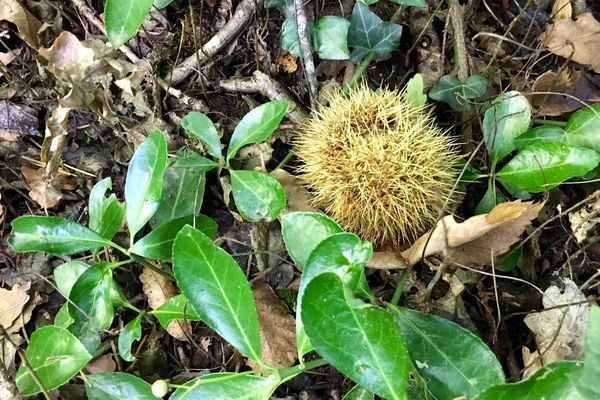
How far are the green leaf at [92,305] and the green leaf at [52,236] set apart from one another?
59mm

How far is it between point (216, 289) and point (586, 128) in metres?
0.90

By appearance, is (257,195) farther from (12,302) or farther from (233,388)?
(12,302)

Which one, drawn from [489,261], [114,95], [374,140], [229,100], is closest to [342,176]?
[374,140]

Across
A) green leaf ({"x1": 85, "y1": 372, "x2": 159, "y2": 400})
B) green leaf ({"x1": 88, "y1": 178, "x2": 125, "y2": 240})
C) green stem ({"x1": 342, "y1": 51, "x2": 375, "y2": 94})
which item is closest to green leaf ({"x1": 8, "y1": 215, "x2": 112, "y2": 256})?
green leaf ({"x1": 88, "y1": 178, "x2": 125, "y2": 240})

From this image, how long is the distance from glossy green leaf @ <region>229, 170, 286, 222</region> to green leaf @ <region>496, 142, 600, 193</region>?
506mm

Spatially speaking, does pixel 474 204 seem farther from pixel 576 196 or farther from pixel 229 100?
pixel 229 100

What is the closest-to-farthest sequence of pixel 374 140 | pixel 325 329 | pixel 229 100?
pixel 325 329 < pixel 374 140 < pixel 229 100

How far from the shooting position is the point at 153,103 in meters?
1.55

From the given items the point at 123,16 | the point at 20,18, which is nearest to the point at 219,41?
the point at 123,16

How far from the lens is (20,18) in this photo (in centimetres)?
157

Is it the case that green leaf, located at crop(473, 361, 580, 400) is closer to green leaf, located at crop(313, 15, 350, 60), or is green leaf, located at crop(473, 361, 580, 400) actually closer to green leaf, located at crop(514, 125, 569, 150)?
green leaf, located at crop(514, 125, 569, 150)

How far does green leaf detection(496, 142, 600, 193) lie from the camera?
3.97ft

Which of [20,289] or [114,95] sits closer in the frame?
[20,289]

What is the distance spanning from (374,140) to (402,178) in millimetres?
99
